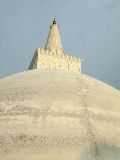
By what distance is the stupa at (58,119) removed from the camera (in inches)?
130

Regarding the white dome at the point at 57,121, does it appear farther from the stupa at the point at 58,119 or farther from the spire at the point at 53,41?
the spire at the point at 53,41

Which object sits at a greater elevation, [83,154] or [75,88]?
[75,88]

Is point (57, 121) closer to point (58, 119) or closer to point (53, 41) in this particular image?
point (58, 119)

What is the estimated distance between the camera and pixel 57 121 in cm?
344

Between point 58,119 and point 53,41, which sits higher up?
point 53,41

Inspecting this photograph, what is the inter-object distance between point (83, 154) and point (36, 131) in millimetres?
502

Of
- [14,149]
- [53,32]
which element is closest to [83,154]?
[14,149]

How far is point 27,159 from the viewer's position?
3.21 metres

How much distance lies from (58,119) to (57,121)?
3 centimetres

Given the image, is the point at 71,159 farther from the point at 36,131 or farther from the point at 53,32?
the point at 53,32

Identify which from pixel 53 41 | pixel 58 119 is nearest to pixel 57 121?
pixel 58 119

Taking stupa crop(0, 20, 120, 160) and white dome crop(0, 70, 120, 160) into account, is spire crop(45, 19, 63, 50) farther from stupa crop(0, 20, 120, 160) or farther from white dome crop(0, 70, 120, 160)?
white dome crop(0, 70, 120, 160)

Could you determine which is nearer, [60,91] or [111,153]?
[111,153]

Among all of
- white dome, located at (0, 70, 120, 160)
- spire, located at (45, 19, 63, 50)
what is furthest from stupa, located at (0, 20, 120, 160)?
spire, located at (45, 19, 63, 50)
